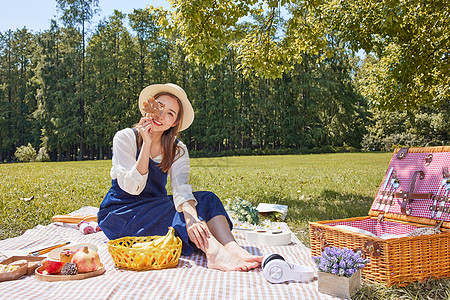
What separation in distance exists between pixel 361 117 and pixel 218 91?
1377cm

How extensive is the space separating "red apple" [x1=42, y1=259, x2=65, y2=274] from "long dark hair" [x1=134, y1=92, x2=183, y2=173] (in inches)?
41.0

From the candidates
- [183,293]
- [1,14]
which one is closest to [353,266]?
[183,293]

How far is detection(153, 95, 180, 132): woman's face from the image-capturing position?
8.86ft

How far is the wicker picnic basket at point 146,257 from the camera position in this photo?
229 cm

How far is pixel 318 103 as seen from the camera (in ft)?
99.1

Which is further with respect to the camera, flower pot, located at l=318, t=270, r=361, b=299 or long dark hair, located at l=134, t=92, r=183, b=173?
long dark hair, located at l=134, t=92, r=183, b=173

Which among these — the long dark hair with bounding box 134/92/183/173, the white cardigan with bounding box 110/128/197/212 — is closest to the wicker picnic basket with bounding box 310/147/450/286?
the white cardigan with bounding box 110/128/197/212

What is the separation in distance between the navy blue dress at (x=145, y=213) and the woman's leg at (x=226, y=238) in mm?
55

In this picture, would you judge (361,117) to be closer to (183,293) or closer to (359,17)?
(359,17)

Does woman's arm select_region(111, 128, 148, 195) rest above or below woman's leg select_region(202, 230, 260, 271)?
above

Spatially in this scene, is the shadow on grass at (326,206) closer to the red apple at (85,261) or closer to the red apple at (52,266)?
the red apple at (85,261)

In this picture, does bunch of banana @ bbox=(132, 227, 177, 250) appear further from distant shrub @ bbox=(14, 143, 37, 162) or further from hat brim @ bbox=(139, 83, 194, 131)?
distant shrub @ bbox=(14, 143, 37, 162)

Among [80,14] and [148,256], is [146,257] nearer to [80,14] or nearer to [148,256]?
[148,256]

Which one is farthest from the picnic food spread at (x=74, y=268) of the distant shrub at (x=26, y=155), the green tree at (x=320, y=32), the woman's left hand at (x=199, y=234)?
the distant shrub at (x=26, y=155)
